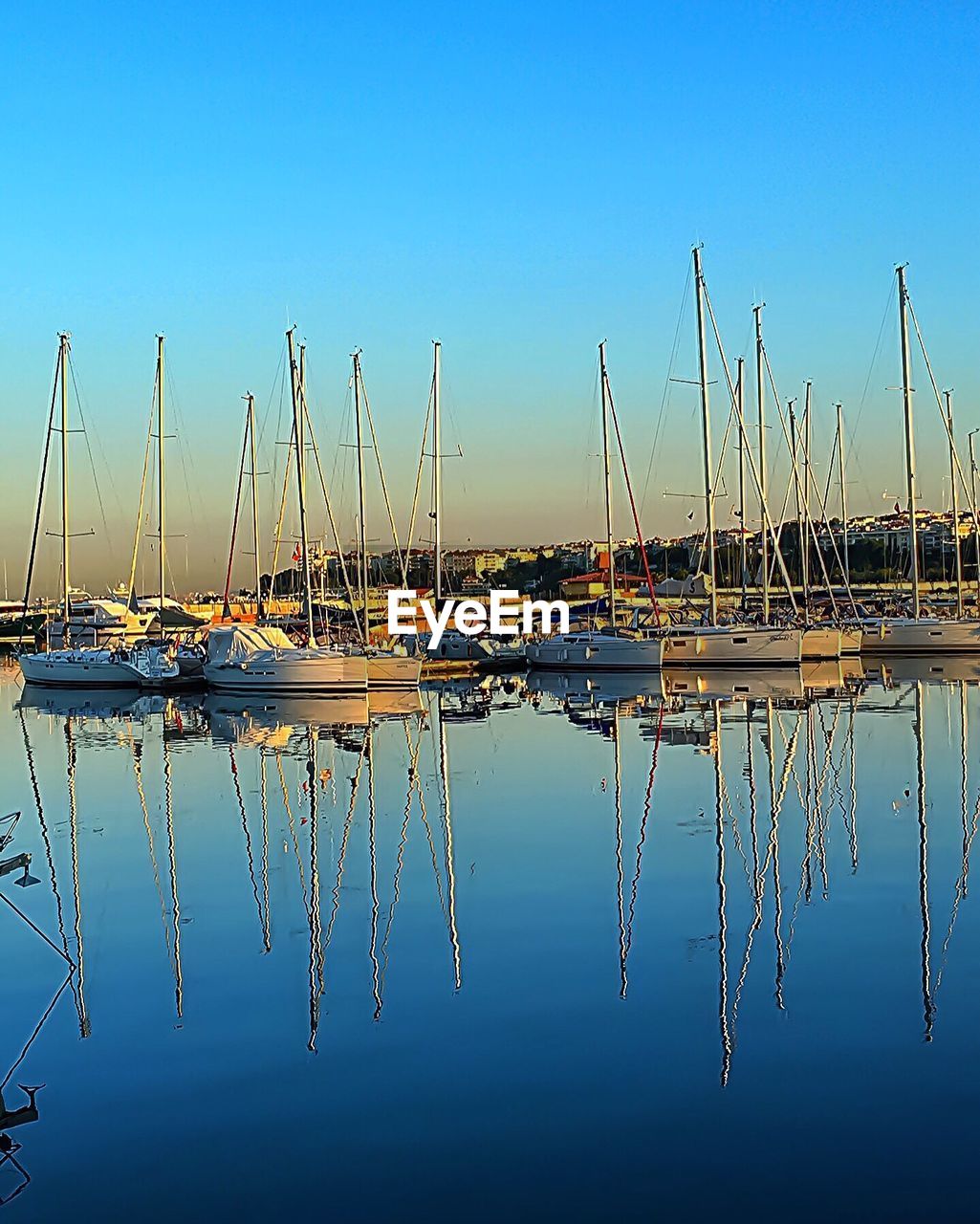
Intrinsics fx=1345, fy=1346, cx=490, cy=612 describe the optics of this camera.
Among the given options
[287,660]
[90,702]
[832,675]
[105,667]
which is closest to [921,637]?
[832,675]

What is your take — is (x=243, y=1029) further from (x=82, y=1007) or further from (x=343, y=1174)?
(x=343, y=1174)

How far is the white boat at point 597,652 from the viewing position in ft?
151

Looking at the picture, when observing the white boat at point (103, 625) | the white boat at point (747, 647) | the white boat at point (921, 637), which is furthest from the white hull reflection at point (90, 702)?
the white boat at point (921, 637)

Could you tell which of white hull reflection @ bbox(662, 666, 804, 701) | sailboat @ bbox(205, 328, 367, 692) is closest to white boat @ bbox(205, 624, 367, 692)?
sailboat @ bbox(205, 328, 367, 692)

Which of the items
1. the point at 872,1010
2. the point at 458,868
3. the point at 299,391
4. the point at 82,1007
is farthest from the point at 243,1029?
the point at 299,391

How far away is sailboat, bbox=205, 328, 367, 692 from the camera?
36.9 metres

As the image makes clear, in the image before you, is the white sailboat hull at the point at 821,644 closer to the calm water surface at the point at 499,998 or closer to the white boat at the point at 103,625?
the calm water surface at the point at 499,998

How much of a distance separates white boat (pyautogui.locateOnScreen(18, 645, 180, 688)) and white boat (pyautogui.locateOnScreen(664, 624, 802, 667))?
693 inches

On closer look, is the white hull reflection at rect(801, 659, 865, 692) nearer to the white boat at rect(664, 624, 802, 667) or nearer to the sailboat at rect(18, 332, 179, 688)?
the white boat at rect(664, 624, 802, 667)

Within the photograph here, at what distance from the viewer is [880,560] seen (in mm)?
146125

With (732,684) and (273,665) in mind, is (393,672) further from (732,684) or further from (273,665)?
(732,684)

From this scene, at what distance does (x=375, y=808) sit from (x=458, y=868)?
13.9 ft

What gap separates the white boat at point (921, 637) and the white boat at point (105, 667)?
27051mm

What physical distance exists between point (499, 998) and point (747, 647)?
122ft
